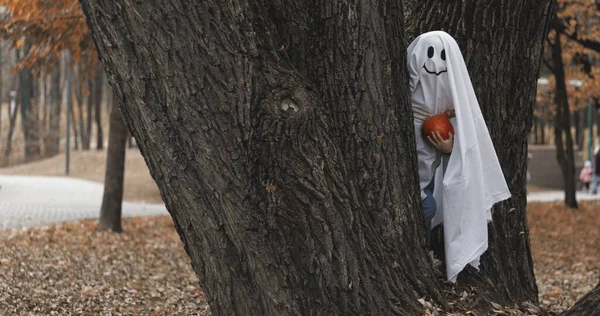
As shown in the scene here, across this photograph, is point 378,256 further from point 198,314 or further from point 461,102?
point 198,314

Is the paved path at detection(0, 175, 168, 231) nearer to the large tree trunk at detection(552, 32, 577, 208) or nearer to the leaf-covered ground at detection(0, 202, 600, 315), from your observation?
the leaf-covered ground at detection(0, 202, 600, 315)

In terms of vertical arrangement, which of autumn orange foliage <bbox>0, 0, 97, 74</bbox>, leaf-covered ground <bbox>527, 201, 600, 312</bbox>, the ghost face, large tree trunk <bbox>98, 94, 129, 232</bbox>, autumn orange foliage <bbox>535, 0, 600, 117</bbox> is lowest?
leaf-covered ground <bbox>527, 201, 600, 312</bbox>

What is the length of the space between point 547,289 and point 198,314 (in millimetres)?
4852

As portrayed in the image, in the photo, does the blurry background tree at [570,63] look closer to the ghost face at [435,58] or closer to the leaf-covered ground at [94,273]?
the leaf-covered ground at [94,273]

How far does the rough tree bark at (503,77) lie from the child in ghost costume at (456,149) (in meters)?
0.25

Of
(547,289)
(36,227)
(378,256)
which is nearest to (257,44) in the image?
(378,256)

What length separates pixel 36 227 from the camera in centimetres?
1370

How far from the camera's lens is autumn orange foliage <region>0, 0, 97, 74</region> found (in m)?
10.3

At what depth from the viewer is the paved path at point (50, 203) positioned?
15.8 m

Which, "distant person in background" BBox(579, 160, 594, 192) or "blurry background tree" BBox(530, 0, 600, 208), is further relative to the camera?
"distant person in background" BBox(579, 160, 594, 192)

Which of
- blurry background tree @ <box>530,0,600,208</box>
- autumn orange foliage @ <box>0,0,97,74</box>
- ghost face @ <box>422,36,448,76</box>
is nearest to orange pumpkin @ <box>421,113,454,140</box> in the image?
ghost face @ <box>422,36,448,76</box>

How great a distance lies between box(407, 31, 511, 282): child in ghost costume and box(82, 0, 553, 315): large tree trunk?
1.45ft

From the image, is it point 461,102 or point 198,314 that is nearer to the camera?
point 461,102

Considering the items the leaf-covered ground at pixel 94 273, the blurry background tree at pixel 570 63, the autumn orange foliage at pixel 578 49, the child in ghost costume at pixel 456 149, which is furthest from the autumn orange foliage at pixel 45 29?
the autumn orange foliage at pixel 578 49
